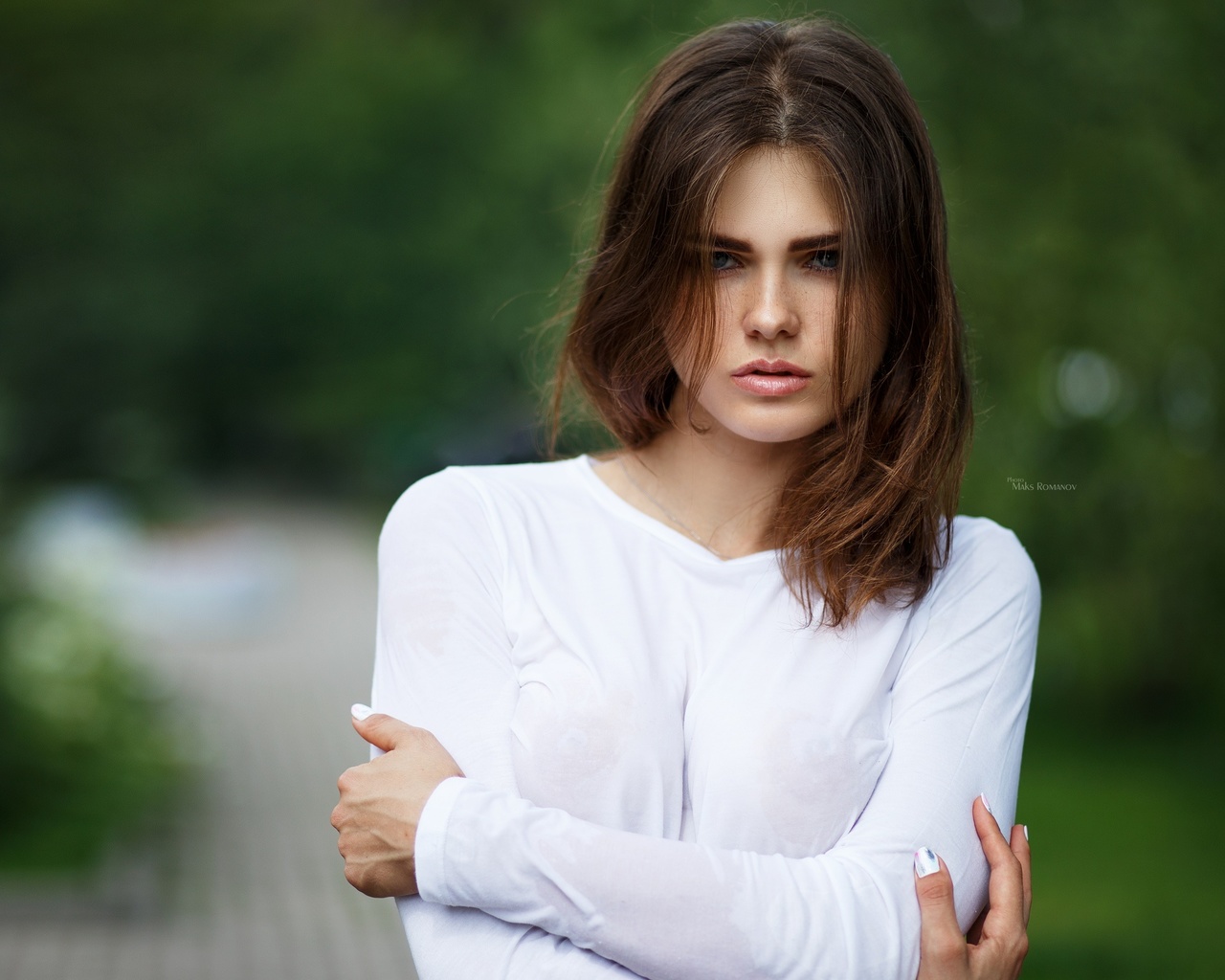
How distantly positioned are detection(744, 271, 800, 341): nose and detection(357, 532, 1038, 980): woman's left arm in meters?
0.50

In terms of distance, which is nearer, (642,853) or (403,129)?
(642,853)

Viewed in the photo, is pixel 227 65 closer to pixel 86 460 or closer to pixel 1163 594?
pixel 86 460

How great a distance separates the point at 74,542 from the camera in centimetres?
972

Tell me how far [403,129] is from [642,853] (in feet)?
60.9

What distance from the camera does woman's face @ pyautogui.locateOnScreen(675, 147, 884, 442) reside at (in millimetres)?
1762

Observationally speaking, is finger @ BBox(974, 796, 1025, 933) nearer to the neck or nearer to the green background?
the neck

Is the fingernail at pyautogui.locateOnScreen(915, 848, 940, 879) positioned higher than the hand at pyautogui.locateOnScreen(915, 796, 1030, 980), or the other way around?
the fingernail at pyautogui.locateOnScreen(915, 848, 940, 879)

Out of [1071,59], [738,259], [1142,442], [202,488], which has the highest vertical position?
[1071,59]

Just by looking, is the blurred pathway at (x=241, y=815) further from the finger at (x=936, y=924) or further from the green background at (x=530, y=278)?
the finger at (x=936, y=924)

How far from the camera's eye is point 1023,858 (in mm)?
1756

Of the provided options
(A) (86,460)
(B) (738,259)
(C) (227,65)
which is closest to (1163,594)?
(B) (738,259)

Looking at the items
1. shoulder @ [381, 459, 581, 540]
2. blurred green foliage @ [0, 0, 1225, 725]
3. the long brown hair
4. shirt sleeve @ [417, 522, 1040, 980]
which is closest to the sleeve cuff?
shirt sleeve @ [417, 522, 1040, 980]

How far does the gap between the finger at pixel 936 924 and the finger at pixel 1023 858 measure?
0.37ft

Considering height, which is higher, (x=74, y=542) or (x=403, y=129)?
(x=403, y=129)
